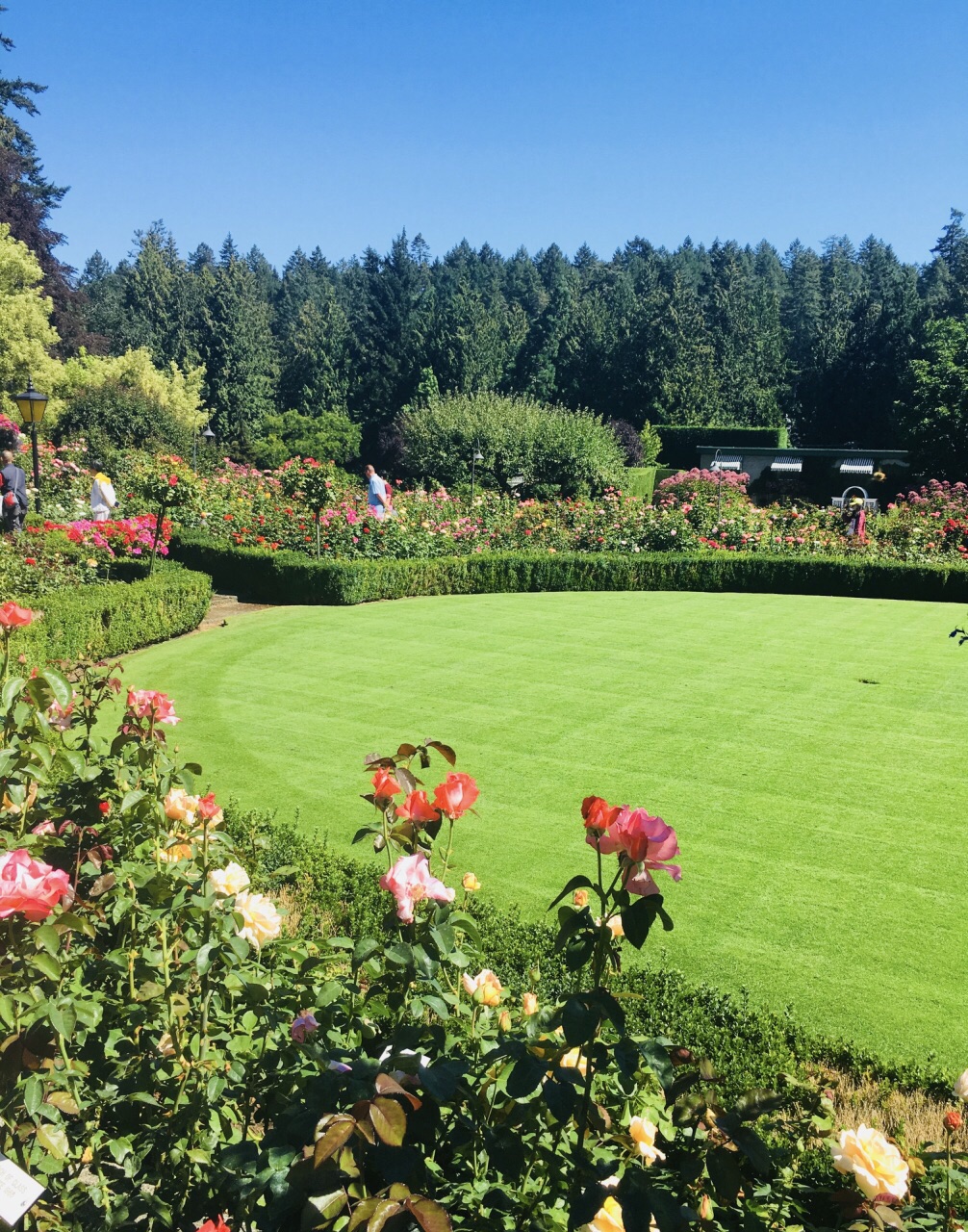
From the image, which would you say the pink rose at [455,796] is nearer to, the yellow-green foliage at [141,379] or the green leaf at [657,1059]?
the green leaf at [657,1059]

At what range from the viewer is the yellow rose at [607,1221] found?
1.60 m

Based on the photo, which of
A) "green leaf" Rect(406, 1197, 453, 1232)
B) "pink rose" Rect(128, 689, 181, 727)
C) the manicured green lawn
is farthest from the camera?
the manicured green lawn

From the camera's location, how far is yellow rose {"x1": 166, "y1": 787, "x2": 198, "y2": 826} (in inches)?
111

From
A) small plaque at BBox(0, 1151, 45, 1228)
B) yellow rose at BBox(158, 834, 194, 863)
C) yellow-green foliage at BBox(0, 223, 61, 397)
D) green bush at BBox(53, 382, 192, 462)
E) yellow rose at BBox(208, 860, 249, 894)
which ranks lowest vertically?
small plaque at BBox(0, 1151, 45, 1228)

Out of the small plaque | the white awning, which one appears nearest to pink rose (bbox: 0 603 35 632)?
the small plaque

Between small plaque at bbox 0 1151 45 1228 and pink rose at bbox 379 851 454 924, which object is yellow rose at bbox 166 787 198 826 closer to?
pink rose at bbox 379 851 454 924

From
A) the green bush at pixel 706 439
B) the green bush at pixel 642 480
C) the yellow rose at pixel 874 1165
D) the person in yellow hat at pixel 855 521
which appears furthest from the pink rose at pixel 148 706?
the green bush at pixel 706 439

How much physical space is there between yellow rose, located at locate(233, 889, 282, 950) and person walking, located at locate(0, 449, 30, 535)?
40.0 ft

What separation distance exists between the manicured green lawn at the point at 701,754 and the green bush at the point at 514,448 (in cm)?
1348

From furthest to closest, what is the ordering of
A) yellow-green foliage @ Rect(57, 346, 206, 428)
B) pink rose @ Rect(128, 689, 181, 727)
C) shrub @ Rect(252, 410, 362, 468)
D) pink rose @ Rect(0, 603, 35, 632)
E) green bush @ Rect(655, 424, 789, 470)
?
green bush @ Rect(655, 424, 789, 470) → shrub @ Rect(252, 410, 362, 468) → yellow-green foliage @ Rect(57, 346, 206, 428) → pink rose @ Rect(128, 689, 181, 727) → pink rose @ Rect(0, 603, 35, 632)

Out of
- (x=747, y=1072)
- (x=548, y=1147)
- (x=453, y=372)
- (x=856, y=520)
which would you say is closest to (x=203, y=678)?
(x=747, y=1072)

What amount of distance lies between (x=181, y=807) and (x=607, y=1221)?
1.70m

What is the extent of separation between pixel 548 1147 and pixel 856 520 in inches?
682

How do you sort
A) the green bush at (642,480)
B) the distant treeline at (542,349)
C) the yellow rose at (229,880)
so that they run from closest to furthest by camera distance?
1. the yellow rose at (229,880)
2. the green bush at (642,480)
3. the distant treeline at (542,349)
